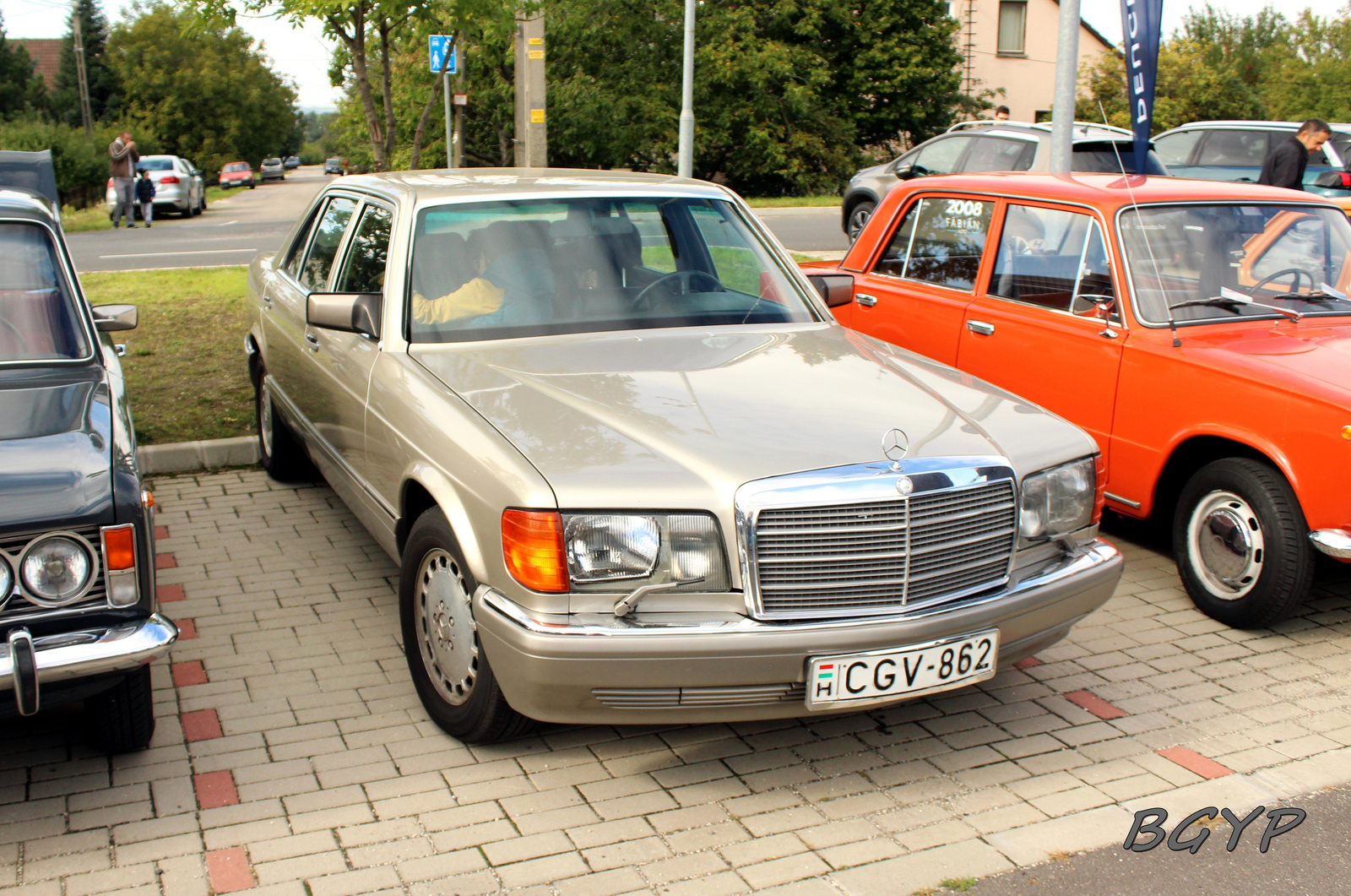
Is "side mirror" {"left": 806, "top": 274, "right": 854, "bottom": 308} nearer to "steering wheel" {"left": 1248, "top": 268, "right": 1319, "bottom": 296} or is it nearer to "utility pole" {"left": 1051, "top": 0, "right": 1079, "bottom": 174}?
"steering wheel" {"left": 1248, "top": 268, "right": 1319, "bottom": 296}

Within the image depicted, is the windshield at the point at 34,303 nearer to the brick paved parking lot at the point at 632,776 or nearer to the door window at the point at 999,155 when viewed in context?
the brick paved parking lot at the point at 632,776

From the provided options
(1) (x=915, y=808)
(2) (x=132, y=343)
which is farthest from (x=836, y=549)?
(2) (x=132, y=343)

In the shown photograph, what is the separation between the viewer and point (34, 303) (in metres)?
4.24

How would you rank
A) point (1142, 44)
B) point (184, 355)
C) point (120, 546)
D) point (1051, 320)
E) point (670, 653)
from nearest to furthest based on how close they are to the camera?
1. point (670, 653)
2. point (120, 546)
3. point (1051, 320)
4. point (1142, 44)
5. point (184, 355)

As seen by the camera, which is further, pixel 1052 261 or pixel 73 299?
pixel 1052 261

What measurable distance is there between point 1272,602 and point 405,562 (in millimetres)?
→ 3341

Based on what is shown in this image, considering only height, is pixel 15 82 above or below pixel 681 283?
above

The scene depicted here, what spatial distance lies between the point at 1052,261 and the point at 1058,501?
92.8 inches

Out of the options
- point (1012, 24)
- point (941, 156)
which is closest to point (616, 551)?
point (941, 156)

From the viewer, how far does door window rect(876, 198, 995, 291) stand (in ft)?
20.2

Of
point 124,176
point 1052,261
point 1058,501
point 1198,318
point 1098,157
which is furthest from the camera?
point 124,176

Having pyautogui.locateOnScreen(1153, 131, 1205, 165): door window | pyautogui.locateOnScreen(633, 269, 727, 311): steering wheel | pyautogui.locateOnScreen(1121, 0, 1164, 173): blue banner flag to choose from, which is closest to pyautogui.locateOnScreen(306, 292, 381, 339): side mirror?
pyautogui.locateOnScreen(633, 269, 727, 311): steering wheel

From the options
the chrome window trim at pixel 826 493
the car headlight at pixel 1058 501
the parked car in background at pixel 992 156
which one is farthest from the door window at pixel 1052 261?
the parked car in background at pixel 992 156

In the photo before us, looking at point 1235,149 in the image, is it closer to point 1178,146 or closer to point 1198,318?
point 1178,146
